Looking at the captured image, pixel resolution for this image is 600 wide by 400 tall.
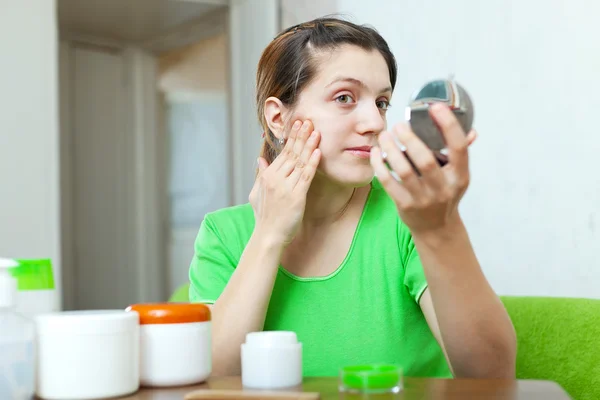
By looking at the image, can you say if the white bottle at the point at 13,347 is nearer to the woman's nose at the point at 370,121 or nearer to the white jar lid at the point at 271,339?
the white jar lid at the point at 271,339

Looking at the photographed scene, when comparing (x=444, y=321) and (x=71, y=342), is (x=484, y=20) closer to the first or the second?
(x=444, y=321)

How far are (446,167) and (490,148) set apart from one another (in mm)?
1243

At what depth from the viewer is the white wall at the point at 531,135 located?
61.4 inches

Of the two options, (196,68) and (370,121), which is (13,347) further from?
(196,68)

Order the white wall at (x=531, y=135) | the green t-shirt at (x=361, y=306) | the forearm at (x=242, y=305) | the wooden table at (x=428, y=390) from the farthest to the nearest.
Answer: the white wall at (x=531, y=135) → the green t-shirt at (x=361, y=306) → the forearm at (x=242, y=305) → the wooden table at (x=428, y=390)

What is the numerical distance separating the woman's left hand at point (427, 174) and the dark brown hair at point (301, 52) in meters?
0.46

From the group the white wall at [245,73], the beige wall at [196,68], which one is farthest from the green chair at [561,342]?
the beige wall at [196,68]

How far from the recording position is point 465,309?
778 millimetres

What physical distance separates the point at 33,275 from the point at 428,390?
38 cm

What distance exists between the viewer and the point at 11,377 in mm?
573

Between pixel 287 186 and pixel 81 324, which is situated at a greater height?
pixel 287 186

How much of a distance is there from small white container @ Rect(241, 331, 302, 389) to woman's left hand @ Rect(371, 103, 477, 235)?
0.57ft

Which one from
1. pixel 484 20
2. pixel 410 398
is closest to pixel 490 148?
pixel 484 20

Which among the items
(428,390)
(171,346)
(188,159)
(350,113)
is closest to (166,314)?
(171,346)
